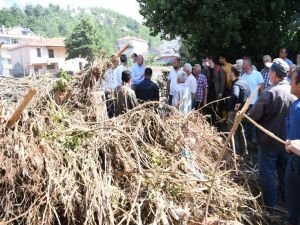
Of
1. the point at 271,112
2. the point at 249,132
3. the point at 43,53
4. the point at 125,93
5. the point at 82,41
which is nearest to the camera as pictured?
the point at 271,112

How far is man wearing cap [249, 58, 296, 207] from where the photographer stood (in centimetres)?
377

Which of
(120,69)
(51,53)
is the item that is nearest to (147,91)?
(120,69)

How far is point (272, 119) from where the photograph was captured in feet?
12.7

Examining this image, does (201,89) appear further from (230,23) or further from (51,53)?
(51,53)

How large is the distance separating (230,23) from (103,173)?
659 cm

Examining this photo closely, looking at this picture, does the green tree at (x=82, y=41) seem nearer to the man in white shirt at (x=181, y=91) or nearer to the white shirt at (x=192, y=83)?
the white shirt at (x=192, y=83)

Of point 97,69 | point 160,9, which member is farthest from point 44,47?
point 97,69

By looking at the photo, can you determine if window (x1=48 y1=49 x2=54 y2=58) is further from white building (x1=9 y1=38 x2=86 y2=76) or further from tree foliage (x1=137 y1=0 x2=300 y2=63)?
tree foliage (x1=137 y1=0 x2=300 y2=63)

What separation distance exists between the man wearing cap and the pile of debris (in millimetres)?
342

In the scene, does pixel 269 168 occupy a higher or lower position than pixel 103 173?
lower

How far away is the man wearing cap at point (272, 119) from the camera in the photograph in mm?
3773

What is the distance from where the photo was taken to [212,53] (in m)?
9.76

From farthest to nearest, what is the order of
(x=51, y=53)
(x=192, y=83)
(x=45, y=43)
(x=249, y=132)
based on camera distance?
(x=51, y=53) → (x=45, y=43) → (x=192, y=83) → (x=249, y=132)

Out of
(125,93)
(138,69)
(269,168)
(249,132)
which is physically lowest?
(249,132)
